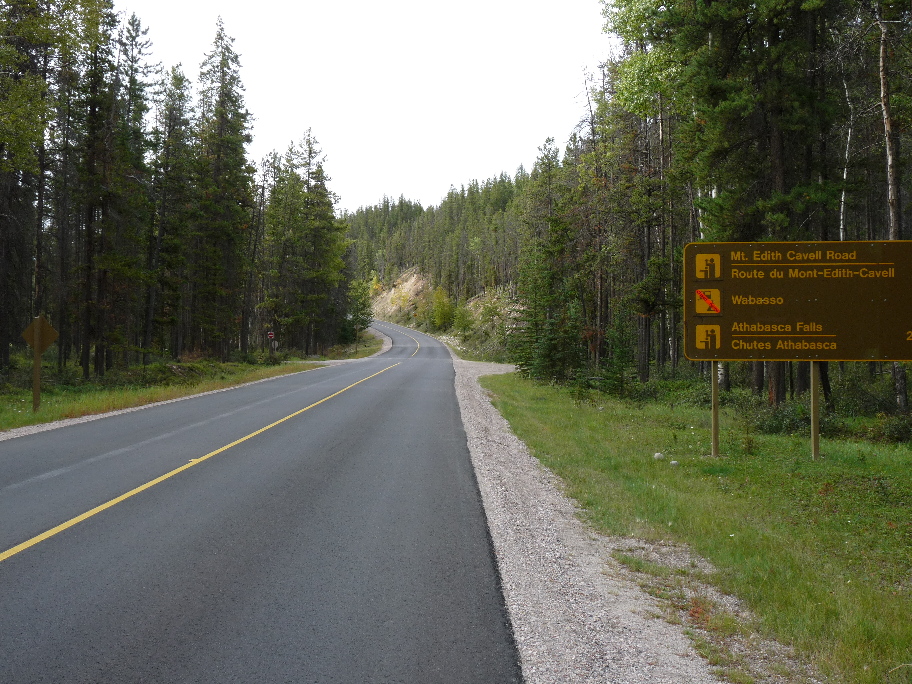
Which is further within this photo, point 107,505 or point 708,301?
point 708,301

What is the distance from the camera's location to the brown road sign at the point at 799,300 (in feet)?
32.2

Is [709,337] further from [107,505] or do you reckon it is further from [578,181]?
[578,181]

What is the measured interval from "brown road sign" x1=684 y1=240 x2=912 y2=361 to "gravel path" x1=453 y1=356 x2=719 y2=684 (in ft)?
16.2

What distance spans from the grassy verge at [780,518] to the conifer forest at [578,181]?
6.15 meters

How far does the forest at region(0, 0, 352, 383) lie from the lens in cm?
2027

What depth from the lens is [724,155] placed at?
16375mm

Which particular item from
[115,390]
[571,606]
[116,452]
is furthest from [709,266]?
[115,390]

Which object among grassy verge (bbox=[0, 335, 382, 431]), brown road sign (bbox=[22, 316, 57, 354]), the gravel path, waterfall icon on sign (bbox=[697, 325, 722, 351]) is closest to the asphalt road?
the gravel path

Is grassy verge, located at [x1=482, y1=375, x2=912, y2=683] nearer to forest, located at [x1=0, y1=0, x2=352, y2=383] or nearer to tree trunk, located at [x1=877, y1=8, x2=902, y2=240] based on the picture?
tree trunk, located at [x1=877, y1=8, x2=902, y2=240]

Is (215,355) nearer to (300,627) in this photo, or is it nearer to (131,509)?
(131,509)

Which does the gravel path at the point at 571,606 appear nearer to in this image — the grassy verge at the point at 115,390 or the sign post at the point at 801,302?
the sign post at the point at 801,302

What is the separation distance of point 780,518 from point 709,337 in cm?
415

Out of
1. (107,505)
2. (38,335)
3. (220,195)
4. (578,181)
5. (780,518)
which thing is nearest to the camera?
(107,505)

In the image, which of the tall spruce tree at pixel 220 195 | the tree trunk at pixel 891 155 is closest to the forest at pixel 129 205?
the tall spruce tree at pixel 220 195
